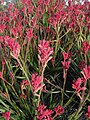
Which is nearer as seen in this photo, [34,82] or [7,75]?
[34,82]

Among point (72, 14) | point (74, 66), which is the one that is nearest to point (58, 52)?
point (74, 66)

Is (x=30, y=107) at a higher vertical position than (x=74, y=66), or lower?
lower

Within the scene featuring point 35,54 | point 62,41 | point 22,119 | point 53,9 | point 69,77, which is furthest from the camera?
point 53,9

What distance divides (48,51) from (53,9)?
2354 millimetres

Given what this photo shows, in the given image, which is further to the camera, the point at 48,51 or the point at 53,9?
the point at 53,9

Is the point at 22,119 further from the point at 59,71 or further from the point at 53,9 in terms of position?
the point at 53,9

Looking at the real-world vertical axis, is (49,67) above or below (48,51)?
below

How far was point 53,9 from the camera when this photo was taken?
363cm

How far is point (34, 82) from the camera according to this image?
133cm

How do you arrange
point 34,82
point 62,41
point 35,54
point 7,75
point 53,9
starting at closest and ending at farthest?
1. point 34,82
2. point 7,75
3. point 35,54
4. point 62,41
5. point 53,9

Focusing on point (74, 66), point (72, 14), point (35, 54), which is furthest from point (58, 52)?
point (72, 14)

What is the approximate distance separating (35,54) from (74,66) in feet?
1.50

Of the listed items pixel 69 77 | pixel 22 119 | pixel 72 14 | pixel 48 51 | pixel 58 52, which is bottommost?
pixel 22 119

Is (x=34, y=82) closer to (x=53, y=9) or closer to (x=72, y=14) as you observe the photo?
(x=72, y=14)
